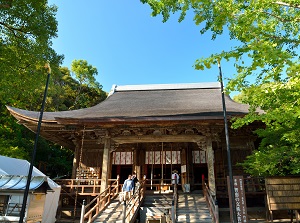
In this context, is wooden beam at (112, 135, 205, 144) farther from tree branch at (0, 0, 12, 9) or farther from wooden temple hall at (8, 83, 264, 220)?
tree branch at (0, 0, 12, 9)

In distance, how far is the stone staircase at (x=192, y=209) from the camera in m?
8.72

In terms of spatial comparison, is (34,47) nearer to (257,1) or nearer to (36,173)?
(36,173)

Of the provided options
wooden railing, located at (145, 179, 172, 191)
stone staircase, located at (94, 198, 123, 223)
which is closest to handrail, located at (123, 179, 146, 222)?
stone staircase, located at (94, 198, 123, 223)

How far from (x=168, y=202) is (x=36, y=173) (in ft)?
22.5

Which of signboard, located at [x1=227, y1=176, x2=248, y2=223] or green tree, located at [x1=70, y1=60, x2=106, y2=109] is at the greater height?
green tree, located at [x1=70, y1=60, x2=106, y2=109]

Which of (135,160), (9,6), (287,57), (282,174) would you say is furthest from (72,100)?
(287,57)

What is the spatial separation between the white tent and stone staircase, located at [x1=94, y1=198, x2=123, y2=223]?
2311 millimetres

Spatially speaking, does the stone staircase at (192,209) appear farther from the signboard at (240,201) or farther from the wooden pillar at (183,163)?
the wooden pillar at (183,163)

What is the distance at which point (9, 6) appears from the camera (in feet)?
28.8

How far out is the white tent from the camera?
8711 mm

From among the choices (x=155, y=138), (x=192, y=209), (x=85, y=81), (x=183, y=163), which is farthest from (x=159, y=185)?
(x=85, y=81)

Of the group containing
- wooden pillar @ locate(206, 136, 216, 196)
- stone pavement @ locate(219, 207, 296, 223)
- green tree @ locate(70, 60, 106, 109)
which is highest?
green tree @ locate(70, 60, 106, 109)

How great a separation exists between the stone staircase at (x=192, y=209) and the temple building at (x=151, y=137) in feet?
2.69

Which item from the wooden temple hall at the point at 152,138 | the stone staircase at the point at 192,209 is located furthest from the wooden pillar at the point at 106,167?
the stone staircase at the point at 192,209
